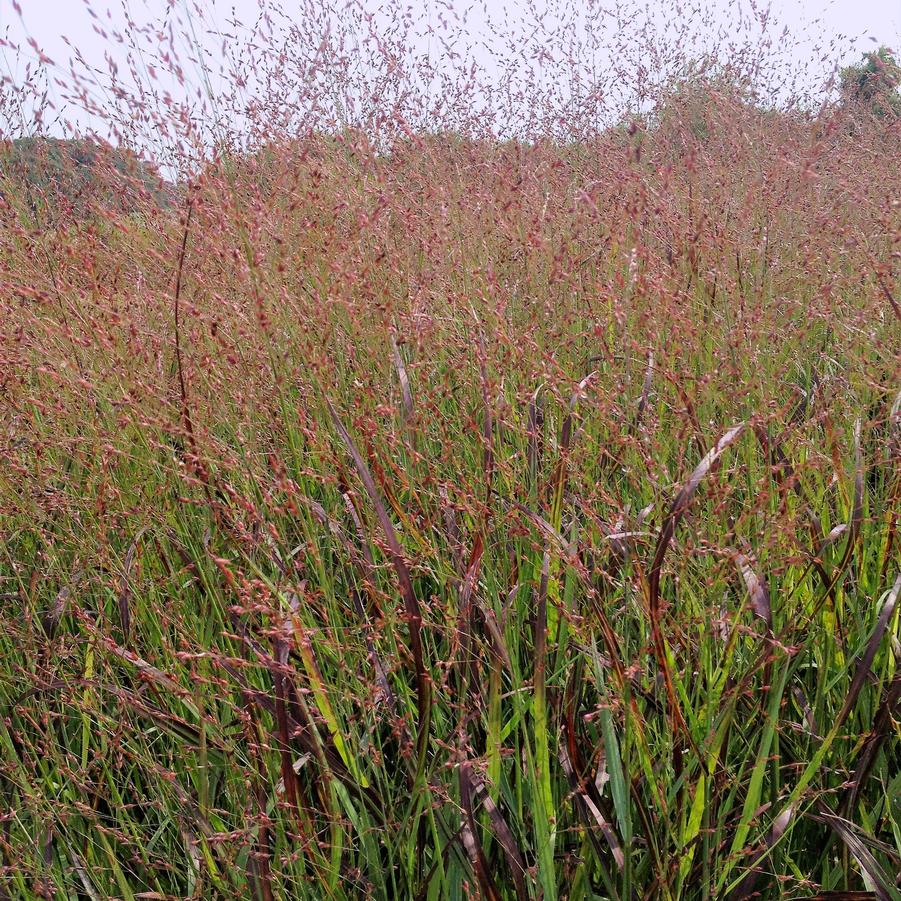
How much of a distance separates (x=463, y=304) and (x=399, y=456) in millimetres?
366

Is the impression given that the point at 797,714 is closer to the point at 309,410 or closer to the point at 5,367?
the point at 309,410

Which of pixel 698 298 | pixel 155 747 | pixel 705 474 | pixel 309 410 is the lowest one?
pixel 155 747

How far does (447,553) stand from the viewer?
1646mm

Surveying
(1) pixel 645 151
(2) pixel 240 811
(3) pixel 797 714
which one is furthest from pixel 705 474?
(1) pixel 645 151

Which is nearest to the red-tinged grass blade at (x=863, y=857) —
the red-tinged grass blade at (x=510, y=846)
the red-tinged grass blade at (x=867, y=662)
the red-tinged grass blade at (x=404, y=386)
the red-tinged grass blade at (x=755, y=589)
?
the red-tinged grass blade at (x=867, y=662)

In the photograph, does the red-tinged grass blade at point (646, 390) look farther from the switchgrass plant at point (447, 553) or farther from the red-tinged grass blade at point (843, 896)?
the red-tinged grass blade at point (843, 896)

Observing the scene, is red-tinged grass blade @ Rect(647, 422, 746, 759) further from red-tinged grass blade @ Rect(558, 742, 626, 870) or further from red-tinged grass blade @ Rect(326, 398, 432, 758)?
red-tinged grass blade @ Rect(326, 398, 432, 758)

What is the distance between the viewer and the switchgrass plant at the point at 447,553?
1195 millimetres

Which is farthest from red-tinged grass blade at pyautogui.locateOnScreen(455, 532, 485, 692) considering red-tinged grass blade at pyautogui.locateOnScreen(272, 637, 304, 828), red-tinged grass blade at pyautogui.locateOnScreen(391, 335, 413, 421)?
red-tinged grass blade at pyautogui.locateOnScreen(391, 335, 413, 421)

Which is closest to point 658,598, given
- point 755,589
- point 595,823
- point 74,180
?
point 755,589

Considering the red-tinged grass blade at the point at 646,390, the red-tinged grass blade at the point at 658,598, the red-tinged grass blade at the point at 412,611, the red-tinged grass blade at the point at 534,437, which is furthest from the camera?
the red-tinged grass blade at the point at 646,390

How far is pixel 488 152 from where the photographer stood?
327cm

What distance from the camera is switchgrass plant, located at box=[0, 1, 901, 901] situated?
1195mm

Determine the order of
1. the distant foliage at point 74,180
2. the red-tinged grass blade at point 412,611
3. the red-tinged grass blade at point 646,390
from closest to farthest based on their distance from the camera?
the red-tinged grass blade at point 412,611 < the red-tinged grass blade at point 646,390 < the distant foliage at point 74,180
